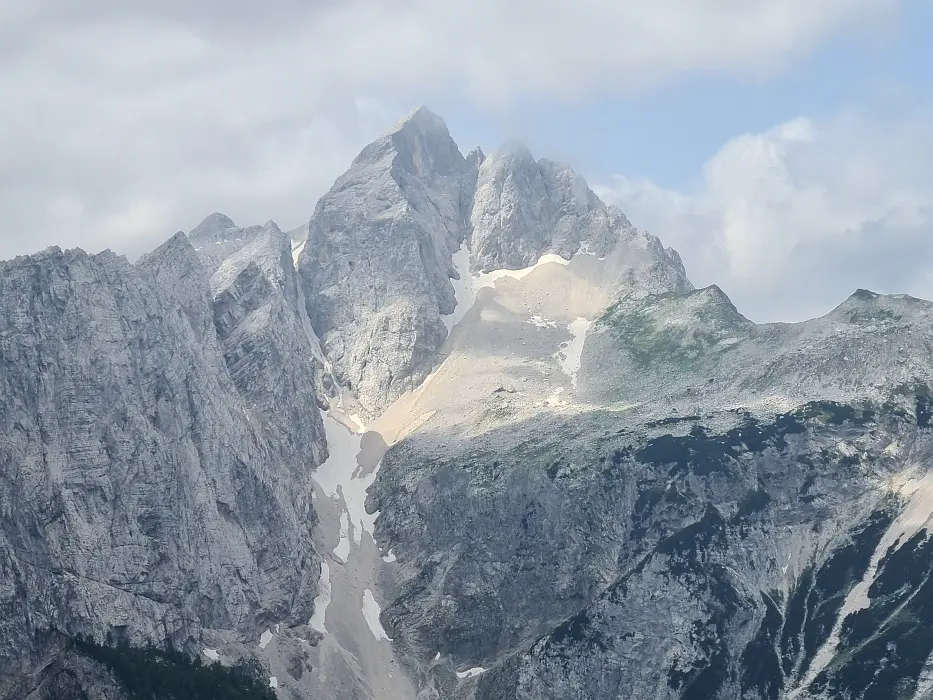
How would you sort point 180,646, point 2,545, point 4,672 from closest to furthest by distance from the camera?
point 4,672, point 2,545, point 180,646

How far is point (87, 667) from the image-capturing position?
176625mm

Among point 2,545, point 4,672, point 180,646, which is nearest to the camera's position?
point 4,672

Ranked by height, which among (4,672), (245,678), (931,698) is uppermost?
(4,672)

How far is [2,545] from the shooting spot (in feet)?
602

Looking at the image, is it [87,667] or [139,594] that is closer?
[87,667]

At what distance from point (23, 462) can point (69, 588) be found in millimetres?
24002

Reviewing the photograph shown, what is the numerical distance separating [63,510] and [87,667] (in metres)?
31.1

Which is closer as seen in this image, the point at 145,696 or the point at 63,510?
the point at 145,696

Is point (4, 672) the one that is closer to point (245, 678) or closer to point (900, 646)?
point (245, 678)

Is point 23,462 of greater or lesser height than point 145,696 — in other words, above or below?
above

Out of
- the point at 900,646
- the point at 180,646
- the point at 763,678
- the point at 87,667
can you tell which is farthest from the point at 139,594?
the point at 900,646

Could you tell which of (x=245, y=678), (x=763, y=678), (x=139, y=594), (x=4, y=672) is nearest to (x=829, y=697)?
(x=763, y=678)

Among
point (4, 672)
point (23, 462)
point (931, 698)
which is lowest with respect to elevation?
A: point (931, 698)

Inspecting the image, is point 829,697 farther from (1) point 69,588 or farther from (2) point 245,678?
(1) point 69,588
